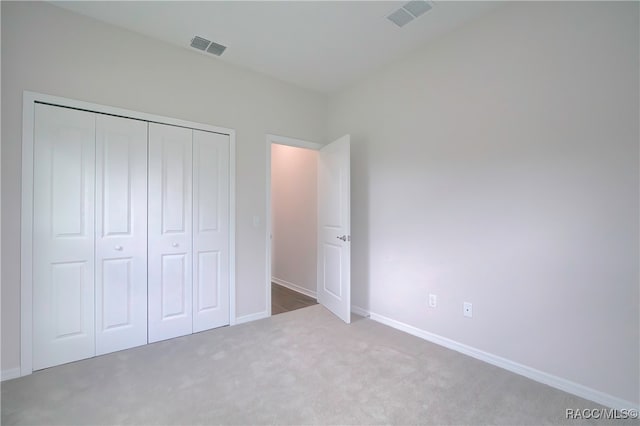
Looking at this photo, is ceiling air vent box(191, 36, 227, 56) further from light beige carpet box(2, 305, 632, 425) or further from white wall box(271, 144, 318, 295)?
light beige carpet box(2, 305, 632, 425)

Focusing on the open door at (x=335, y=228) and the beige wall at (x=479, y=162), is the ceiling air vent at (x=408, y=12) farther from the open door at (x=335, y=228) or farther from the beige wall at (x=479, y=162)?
the open door at (x=335, y=228)

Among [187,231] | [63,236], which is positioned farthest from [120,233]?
[187,231]

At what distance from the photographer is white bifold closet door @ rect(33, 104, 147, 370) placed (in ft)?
7.20

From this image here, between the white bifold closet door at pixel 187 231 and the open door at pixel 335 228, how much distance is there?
118 cm

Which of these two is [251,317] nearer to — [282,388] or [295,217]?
[282,388]

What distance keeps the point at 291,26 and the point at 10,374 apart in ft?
11.1

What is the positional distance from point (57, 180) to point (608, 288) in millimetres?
3915

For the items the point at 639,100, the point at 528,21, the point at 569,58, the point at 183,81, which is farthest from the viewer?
the point at 183,81

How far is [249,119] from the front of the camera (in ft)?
10.6

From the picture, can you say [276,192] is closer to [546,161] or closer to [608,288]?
[546,161]

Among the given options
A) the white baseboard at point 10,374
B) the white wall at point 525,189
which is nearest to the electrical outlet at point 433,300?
the white wall at point 525,189

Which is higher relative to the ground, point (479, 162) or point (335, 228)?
point (479, 162)

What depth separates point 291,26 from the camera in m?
2.47

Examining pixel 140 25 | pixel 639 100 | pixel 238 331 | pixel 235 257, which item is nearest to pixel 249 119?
pixel 140 25
